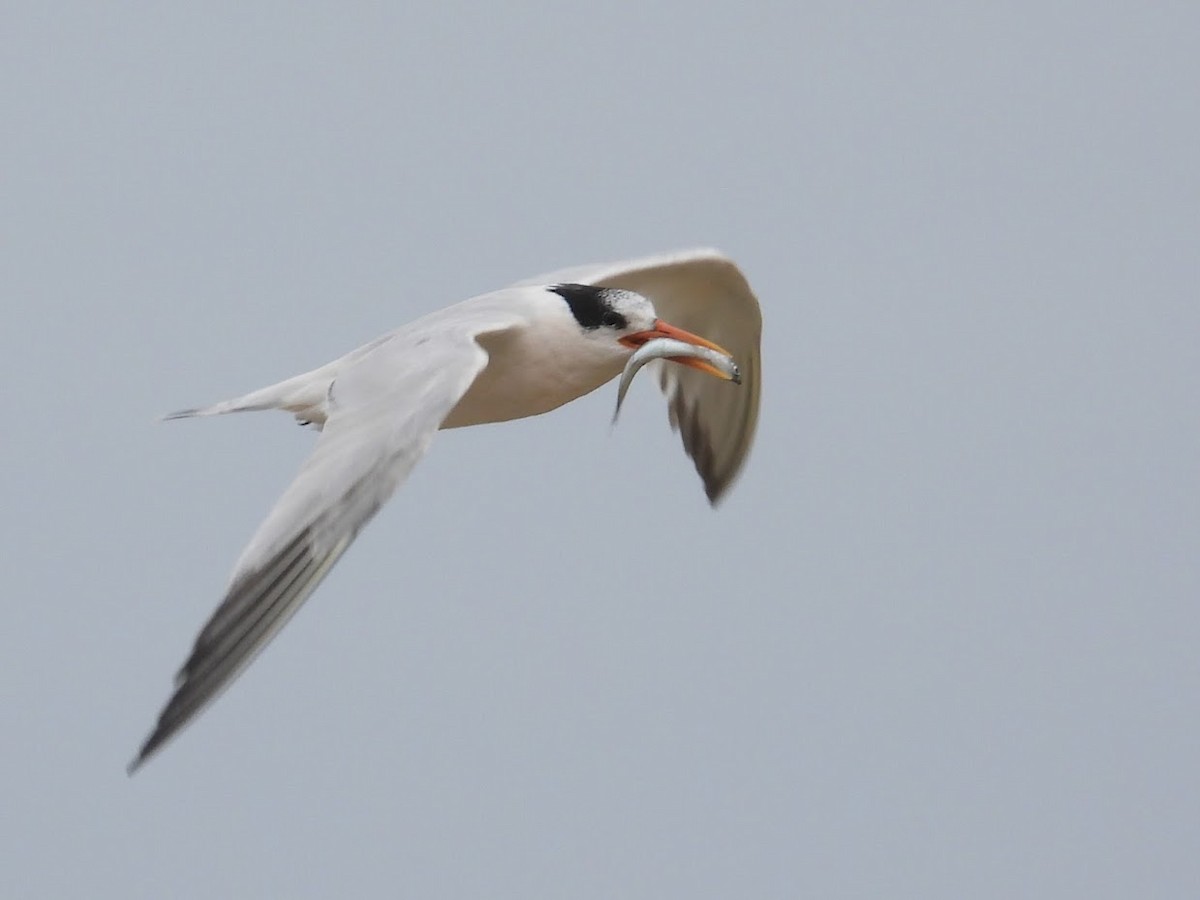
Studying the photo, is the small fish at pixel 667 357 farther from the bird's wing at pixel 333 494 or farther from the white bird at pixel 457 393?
the bird's wing at pixel 333 494

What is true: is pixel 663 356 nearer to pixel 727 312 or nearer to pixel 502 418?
pixel 502 418

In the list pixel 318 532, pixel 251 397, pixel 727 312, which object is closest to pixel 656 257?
pixel 727 312

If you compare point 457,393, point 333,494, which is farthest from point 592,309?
point 333,494

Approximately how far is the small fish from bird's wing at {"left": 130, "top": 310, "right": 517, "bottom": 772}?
86 centimetres

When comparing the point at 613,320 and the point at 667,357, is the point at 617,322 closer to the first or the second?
the point at 613,320

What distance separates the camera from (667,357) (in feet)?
29.8

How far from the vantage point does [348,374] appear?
8.32 meters

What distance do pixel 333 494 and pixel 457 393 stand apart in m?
0.72

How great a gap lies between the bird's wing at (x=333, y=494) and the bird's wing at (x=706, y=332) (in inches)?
80.2

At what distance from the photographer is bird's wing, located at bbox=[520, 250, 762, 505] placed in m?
10.4

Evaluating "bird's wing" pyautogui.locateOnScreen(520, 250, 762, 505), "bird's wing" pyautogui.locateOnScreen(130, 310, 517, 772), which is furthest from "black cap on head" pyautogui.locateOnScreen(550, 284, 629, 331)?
"bird's wing" pyautogui.locateOnScreen(130, 310, 517, 772)

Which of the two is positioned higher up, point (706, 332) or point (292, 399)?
point (292, 399)

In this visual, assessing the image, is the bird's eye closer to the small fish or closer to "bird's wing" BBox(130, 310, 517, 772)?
the small fish

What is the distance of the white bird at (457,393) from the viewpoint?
6789 millimetres
